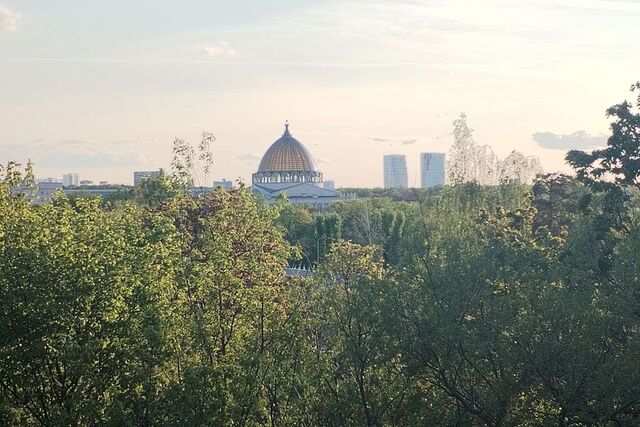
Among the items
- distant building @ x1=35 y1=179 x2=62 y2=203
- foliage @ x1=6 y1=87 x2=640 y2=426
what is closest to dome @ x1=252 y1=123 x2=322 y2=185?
distant building @ x1=35 y1=179 x2=62 y2=203

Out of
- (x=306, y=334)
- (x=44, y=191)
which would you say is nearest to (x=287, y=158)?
(x=44, y=191)

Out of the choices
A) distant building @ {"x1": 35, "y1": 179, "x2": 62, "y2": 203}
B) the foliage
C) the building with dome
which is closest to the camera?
the foliage

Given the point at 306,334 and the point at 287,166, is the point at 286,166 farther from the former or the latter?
the point at 306,334

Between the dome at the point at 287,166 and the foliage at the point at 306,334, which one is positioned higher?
the dome at the point at 287,166

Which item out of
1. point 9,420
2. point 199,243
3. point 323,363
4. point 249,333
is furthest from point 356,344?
point 199,243

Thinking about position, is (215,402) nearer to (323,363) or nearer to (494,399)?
(323,363)

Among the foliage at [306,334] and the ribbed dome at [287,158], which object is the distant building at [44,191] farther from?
the ribbed dome at [287,158]

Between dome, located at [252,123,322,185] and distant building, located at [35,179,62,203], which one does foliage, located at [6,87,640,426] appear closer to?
distant building, located at [35,179,62,203]

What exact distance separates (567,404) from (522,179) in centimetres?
2243

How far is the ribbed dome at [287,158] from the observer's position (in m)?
138

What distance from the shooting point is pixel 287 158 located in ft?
453

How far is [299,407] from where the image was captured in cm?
1543

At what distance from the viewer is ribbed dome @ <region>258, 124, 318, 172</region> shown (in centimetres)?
13762

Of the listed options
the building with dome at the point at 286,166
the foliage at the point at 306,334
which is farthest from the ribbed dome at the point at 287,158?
the foliage at the point at 306,334
